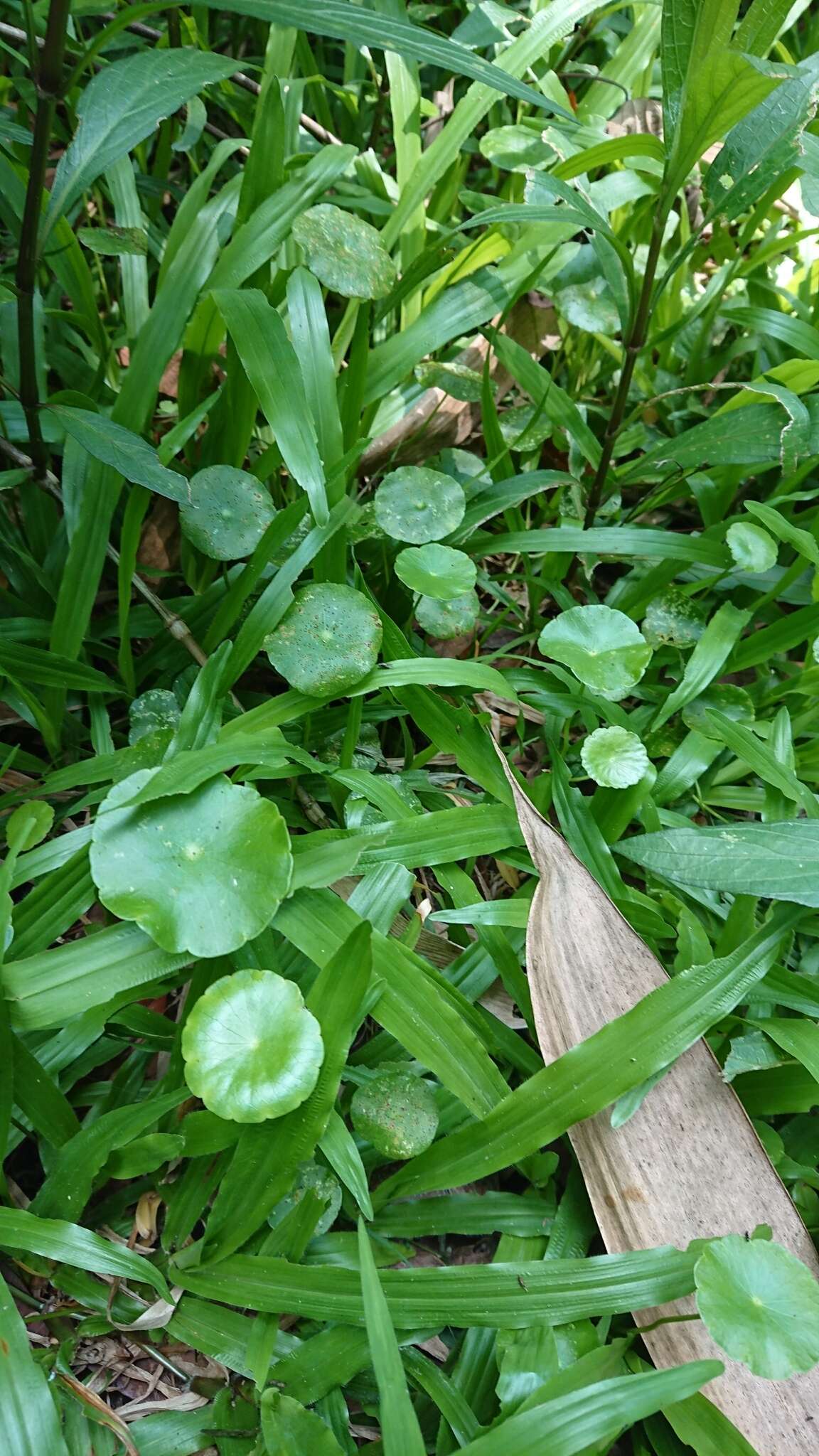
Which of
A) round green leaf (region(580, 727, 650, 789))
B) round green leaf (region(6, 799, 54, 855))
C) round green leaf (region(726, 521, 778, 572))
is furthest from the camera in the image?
round green leaf (region(726, 521, 778, 572))

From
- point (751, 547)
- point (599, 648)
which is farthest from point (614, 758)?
point (751, 547)

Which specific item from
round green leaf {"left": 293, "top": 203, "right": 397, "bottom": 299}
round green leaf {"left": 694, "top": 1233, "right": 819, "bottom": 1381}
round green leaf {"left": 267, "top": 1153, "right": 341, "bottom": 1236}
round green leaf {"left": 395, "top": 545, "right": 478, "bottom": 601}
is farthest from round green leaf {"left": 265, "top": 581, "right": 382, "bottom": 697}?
round green leaf {"left": 694, "top": 1233, "right": 819, "bottom": 1381}

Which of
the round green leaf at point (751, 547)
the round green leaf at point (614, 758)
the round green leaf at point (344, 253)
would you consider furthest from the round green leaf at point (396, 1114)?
the round green leaf at point (344, 253)

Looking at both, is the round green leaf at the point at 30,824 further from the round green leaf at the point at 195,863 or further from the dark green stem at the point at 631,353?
the dark green stem at the point at 631,353

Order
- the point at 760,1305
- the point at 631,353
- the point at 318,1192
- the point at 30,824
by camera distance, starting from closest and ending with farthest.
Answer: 1. the point at 760,1305
2. the point at 318,1192
3. the point at 30,824
4. the point at 631,353

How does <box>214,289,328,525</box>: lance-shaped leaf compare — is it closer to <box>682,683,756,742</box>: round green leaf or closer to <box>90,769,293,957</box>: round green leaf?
<box>90,769,293,957</box>: round green leaf

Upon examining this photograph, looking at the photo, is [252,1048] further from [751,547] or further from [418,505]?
[751,547]
